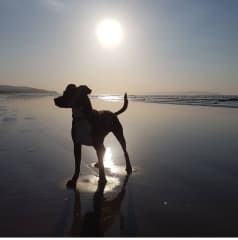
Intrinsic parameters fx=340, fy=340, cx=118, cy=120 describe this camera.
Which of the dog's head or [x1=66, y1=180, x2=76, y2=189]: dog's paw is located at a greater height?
the dog's head

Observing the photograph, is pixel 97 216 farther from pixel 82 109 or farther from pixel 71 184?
pixel 82 109

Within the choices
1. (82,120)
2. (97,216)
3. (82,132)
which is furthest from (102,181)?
(97,216)

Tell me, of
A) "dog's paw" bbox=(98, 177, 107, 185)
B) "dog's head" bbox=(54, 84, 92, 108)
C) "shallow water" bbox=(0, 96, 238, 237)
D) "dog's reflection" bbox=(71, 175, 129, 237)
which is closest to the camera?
"dog's reflection" bbox=(71, 175, 129, 237)

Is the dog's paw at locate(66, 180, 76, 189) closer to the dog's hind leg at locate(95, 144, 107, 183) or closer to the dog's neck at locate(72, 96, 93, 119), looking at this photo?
the dog's hind leg at locate(95, 144, 107, 183)

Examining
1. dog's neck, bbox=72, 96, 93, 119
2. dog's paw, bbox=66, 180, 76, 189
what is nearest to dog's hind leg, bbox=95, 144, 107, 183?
dog's paw, bbox=66, 180, 76, 189

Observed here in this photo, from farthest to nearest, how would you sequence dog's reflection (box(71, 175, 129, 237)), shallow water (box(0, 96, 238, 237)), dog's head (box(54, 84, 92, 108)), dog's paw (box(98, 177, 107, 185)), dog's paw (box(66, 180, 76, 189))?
dog's paw (box(98, 177, 107, 185)) → dog's head (box(54, 84, 92, 108)) → dog's paw (box(66, 180, 76, 189)) → shallow water (box(0, 96, 238, 237)) → dog's reflection (box(71, 175, 129, 237))

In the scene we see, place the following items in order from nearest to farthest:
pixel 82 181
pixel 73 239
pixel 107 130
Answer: pixel 73 239, pixel 82 181, pixel 107 130

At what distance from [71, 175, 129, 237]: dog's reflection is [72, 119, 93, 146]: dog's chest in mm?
825

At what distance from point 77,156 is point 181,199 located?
1.83 m

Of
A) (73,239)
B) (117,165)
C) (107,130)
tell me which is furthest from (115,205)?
(117,165)

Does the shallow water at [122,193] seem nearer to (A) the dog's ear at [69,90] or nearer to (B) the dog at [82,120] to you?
(B) the dog at [82,120]

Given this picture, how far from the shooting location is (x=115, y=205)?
4.46 meters

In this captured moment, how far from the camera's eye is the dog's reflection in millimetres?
3574

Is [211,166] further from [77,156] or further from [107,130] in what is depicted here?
[77,156]
